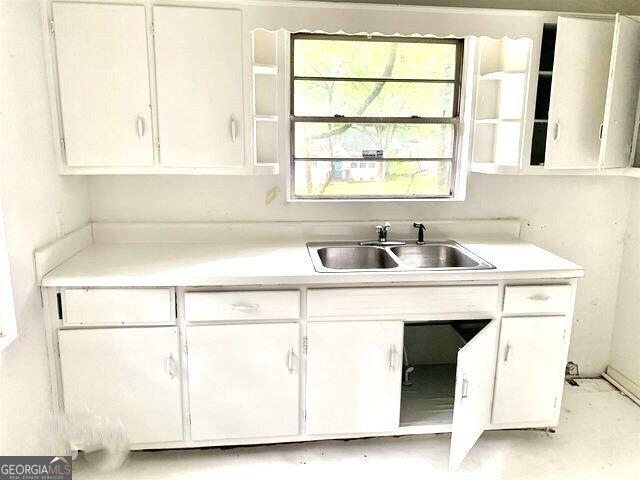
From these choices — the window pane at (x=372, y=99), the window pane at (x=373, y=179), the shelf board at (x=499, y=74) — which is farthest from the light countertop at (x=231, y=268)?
the shelf board at (x=499, y=74)

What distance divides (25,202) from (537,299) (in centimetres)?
222

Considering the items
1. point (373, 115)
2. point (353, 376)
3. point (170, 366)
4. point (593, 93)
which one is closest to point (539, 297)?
point (353, 376)

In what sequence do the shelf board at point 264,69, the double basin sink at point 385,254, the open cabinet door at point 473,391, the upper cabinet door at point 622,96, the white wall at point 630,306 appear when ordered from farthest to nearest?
the white wall at point 630,306 < the double basin sink at point 385,254 < the shelf board at point 264,69 < the upper cabinet door at point 622,96 < the open cabinet door at point 473,391

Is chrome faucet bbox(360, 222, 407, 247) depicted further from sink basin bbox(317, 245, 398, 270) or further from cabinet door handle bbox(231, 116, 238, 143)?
cabinet door handle bbox(231, 116, 238, 143)

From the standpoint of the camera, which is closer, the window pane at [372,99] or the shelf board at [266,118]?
the shelf board at [266,118]

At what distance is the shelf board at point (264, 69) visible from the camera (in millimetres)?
2305

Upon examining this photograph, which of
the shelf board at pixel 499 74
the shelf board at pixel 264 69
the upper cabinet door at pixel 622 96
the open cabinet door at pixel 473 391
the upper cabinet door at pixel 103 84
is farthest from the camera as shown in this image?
the shelf board at pixel 499 74

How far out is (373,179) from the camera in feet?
9.01

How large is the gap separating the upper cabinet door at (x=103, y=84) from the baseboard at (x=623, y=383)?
9.55 feet

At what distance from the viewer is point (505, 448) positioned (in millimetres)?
2340

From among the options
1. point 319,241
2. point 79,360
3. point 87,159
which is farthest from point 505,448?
point 87,159

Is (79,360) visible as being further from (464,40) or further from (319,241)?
(464,40)

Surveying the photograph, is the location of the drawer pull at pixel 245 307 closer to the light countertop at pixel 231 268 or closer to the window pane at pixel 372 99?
the light countertop at pixel 231 268

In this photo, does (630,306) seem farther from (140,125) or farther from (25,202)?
(25,202)
